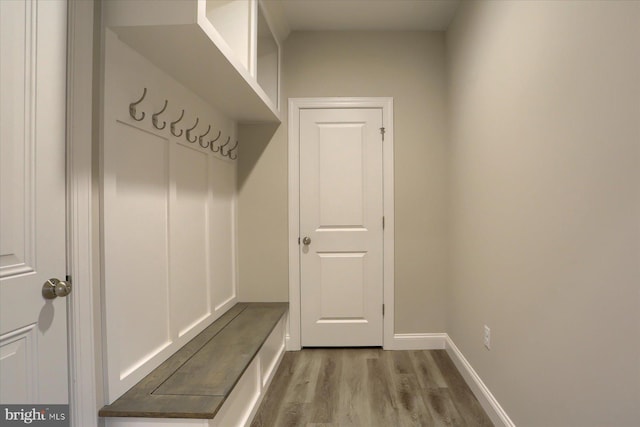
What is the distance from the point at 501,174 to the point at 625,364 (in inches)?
38.9

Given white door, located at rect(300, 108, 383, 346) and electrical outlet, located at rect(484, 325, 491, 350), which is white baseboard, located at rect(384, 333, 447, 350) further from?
electrical outlet, located at rect(484, 325, 491, 350)

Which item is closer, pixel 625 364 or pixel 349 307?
pixel 625 364

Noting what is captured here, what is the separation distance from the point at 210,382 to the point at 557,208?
5.02 ft

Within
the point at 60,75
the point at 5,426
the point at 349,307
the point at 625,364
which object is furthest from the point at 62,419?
the point at 349,307

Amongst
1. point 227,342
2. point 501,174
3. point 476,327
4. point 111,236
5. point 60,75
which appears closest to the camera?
point 60,75

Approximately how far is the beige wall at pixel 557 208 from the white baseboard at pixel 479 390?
0.17 feet

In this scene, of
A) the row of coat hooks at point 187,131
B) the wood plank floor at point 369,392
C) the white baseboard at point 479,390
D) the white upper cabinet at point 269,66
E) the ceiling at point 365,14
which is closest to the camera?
the row of coat hooks at point 187,131

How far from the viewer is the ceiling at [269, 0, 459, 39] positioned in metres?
2.40

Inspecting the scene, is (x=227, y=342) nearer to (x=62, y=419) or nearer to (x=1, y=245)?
(x=62, y=419)

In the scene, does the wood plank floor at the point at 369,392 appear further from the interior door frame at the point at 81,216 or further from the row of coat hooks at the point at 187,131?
the row of coat hooks at the point at 187,131

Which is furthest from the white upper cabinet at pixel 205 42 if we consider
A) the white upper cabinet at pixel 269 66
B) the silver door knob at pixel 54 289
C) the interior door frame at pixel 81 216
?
the silver door knob at pixel 54 289

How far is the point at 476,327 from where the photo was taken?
211 cm

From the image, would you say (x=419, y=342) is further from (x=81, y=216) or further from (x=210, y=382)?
(x=81, y=216)

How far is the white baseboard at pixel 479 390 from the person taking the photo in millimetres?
1737
